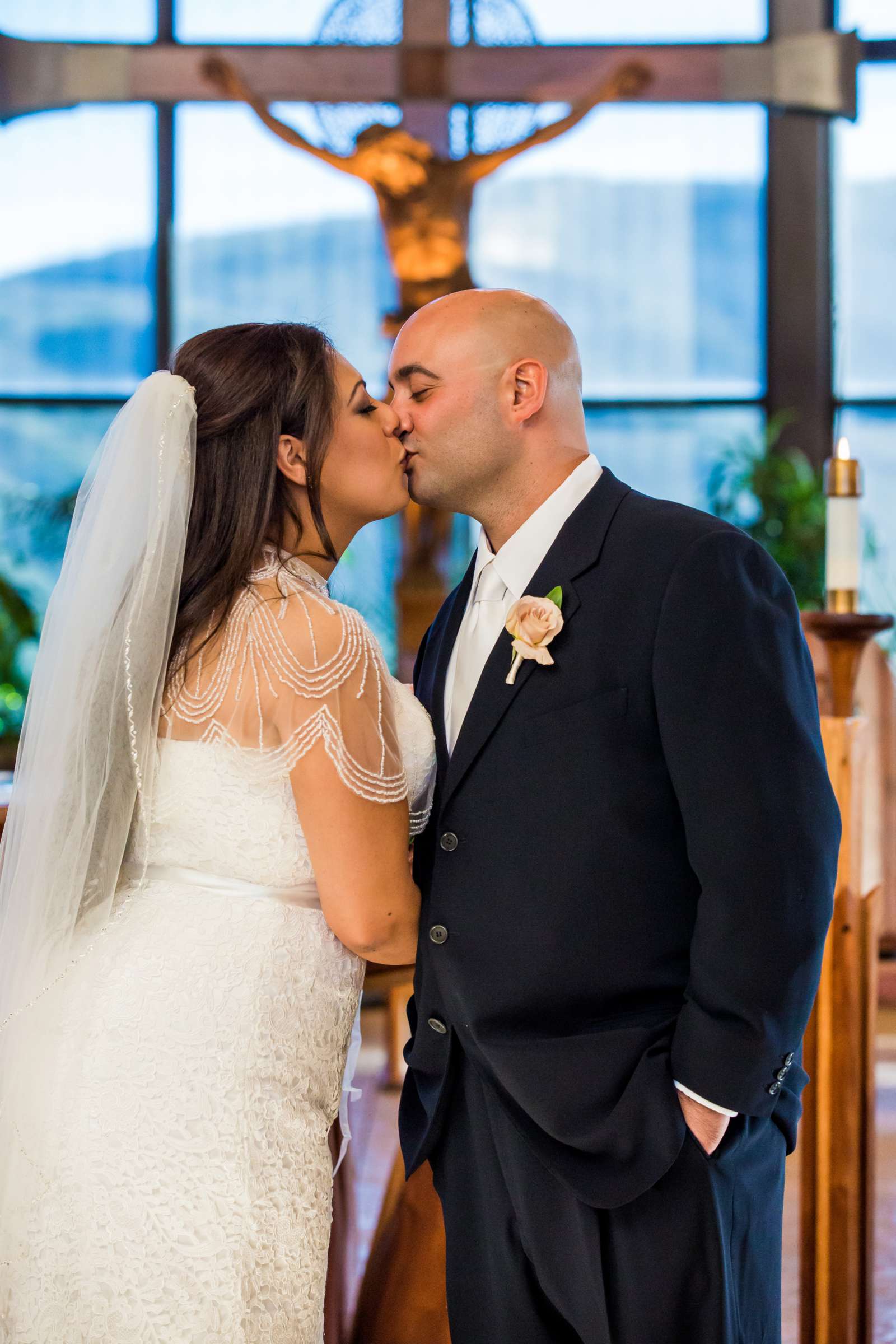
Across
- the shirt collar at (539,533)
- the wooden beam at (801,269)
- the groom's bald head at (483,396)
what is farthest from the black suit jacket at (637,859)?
the wooden beam at (801,269)

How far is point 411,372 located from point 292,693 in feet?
2.03

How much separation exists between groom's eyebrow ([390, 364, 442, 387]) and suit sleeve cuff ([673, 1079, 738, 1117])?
111 centimetres

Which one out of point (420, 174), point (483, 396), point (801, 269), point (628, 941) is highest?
point (801, 269)

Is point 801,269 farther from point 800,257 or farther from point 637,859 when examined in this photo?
point 637,859

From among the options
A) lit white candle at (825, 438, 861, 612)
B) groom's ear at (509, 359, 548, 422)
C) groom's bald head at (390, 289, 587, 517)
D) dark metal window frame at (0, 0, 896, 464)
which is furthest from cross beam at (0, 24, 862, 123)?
groom's ear at (509, 359, 548, 422)

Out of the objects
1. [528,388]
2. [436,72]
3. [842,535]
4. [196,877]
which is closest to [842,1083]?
[842,535]

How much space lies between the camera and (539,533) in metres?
1.95

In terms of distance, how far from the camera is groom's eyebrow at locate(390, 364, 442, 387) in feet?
6.70

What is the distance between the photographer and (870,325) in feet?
22.4

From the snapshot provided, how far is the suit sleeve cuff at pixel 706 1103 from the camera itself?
1.58 meters

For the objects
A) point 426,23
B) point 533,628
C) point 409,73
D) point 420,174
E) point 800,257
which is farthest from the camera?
point 800,257

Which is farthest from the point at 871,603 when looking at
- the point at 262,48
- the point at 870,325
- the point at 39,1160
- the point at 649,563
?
the point at 39,1160

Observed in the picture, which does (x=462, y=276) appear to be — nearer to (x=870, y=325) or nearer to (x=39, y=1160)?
(x=870, y=325)

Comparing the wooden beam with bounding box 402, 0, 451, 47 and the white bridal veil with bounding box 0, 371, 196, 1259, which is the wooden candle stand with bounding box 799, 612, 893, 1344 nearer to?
the white bridal veil with bounding box 0, 371, 196, 1259
